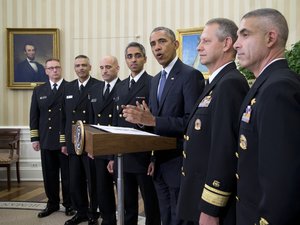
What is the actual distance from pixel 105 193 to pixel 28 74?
127 inches

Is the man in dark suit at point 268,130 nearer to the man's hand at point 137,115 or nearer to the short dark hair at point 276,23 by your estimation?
the short dark hair at point 276,23

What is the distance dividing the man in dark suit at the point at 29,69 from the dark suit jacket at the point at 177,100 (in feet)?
13.1

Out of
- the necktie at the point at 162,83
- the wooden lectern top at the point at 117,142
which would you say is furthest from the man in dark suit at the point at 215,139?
the necktie at the point at 162,83

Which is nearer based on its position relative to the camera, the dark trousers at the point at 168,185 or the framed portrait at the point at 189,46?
the dark trousers at the point at 168,185

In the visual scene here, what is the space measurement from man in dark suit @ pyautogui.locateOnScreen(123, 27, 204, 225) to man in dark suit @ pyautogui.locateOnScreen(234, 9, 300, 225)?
2.86 ft

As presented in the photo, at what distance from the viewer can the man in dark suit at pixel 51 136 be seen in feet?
14.0

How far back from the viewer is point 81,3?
6137 mm

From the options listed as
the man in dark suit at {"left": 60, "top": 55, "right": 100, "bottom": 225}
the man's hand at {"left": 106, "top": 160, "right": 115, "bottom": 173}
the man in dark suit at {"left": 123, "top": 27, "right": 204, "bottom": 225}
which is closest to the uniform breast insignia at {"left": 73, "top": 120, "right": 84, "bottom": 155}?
the man in dark suit at {"left": 123, "top": 27, "right": 204, "bottom": 225}

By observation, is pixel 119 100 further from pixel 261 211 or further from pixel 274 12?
pixel 261 211

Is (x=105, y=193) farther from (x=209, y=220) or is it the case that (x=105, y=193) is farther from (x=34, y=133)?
(x=209, y=220)

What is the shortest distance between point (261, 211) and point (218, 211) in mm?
407

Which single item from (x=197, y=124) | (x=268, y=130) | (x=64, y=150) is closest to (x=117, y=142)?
(x=197, y=124)

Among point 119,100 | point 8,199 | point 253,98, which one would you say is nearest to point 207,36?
point 253,98

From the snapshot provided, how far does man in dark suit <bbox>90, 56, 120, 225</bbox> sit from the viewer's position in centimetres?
356
